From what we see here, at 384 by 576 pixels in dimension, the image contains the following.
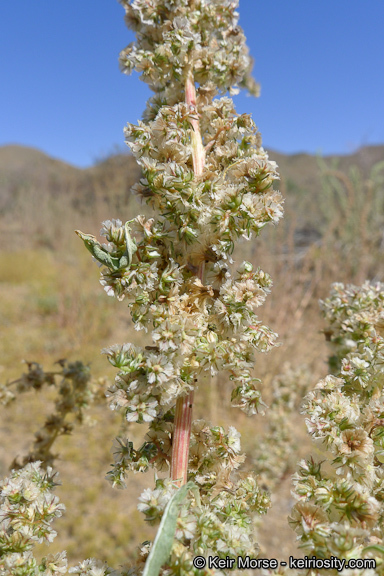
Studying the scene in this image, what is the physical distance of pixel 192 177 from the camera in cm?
63

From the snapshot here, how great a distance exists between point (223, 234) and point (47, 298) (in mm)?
8456

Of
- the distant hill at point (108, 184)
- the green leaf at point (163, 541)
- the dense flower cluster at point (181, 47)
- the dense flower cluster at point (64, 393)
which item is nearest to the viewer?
the green leaf at point (163, 541)

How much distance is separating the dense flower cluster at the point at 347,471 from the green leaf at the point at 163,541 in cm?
18

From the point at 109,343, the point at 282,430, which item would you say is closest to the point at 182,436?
the point at 282,430

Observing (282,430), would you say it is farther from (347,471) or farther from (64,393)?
(347,471)

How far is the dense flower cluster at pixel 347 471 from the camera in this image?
1.66 ft

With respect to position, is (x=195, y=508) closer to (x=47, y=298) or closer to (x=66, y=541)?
(x=66, y=541)

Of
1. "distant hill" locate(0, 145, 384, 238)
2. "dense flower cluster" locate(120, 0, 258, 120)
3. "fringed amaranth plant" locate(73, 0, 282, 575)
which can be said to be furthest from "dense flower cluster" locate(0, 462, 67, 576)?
"distant hill" locate(0, 145, 384, 238)

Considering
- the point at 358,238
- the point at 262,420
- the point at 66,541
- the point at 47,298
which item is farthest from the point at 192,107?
the point at 47,298

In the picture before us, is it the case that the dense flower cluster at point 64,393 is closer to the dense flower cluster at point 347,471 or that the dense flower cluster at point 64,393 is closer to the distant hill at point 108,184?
the dense flower cluster at point 347,471

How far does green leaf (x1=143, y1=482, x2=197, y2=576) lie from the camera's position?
465mm

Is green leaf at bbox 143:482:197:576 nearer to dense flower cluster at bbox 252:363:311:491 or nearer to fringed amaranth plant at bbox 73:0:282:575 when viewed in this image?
fringed amaranth plant at bbox 73:0:282:575

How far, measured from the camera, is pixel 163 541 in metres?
0.48

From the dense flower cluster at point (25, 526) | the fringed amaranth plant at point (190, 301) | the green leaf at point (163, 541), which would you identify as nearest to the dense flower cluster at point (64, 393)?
the dense flower cluster at point (25, 526)
